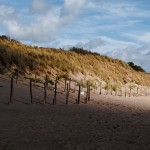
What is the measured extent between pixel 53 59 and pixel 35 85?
36.3 feet

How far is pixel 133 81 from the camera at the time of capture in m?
44.5

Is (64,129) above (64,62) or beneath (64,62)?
beneath

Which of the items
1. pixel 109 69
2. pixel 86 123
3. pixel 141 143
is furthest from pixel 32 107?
pixel 109 69

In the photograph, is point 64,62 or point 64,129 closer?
point 64,129

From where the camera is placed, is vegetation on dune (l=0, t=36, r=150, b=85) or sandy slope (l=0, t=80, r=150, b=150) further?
vegetation on dune (l=0, t=36, r=150, b=85)

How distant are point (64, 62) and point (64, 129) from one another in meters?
22.9

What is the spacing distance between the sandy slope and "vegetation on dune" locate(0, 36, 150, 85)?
9.16 metres

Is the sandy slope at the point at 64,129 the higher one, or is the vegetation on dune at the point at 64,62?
the vegetation on dune at the point at 64,62

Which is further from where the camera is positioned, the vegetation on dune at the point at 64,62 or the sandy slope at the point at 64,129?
the vegetation on dune at the point at 64,62

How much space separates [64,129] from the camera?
12773mm

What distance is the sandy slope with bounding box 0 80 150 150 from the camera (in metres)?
10.5

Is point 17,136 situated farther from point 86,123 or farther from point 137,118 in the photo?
point 137,118

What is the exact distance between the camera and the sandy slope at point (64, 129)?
34.3ft

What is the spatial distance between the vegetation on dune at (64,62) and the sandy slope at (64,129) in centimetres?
916
